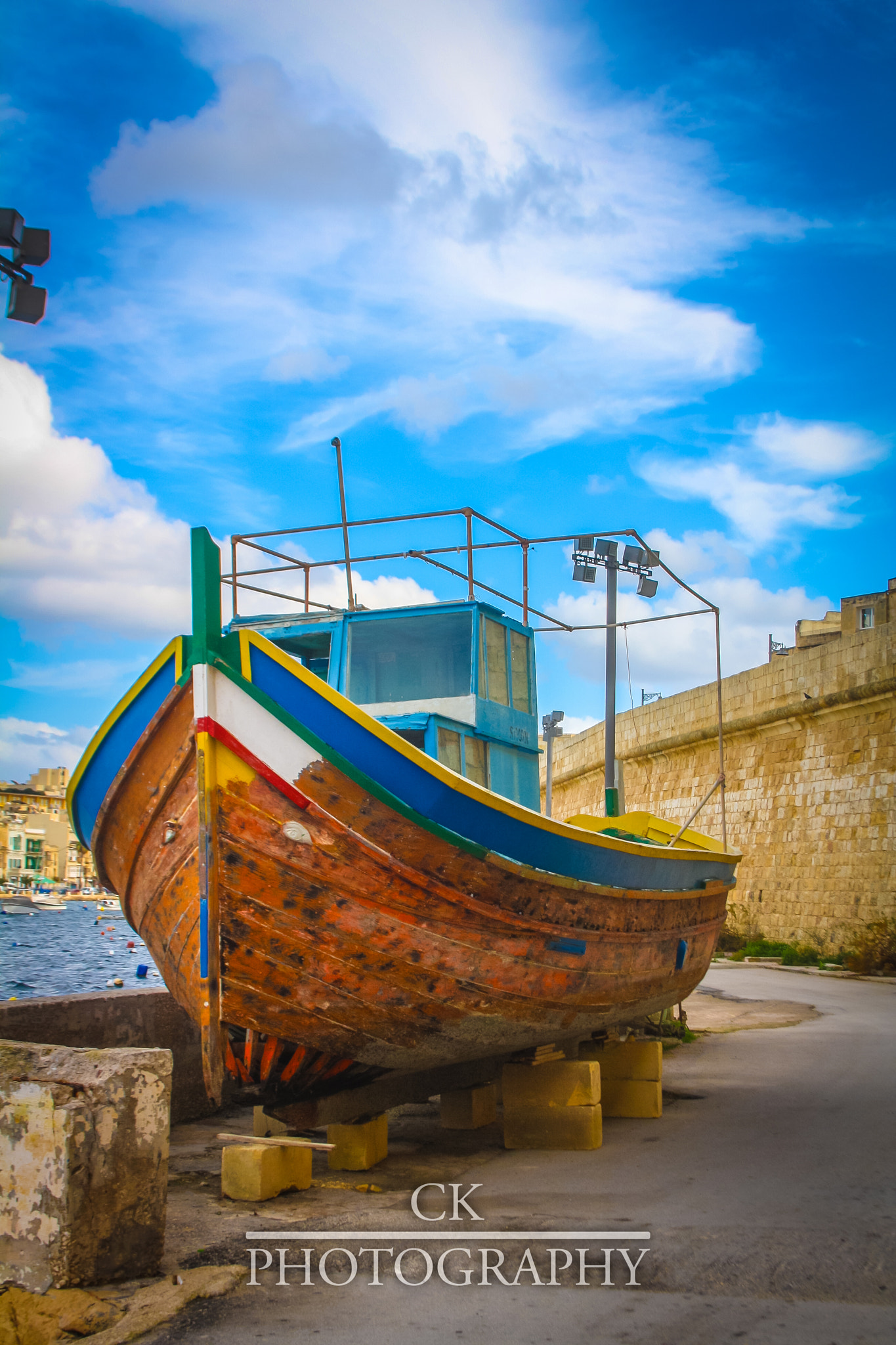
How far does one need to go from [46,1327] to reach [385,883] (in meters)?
1.86

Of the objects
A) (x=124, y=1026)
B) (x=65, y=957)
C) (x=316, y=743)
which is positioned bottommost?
(x=65, y=957)

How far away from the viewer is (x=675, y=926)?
6.27 m

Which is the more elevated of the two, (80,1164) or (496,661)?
(496,661)

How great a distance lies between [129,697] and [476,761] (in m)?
2.10

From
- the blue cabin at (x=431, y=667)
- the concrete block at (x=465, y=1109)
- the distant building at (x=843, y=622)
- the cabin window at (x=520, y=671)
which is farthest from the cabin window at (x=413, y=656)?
the distant building at (x=843, y=622)

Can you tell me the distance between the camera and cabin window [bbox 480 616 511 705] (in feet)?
19.4

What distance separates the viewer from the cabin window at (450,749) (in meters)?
5.48

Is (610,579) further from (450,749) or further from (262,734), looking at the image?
(262,734)

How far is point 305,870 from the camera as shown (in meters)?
3.94

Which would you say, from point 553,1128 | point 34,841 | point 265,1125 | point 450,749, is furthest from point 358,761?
point 34,841

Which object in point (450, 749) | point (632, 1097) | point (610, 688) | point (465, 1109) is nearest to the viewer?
point (465, 1109)

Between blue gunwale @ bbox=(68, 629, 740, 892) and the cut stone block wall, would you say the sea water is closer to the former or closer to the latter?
the cut stone block wall

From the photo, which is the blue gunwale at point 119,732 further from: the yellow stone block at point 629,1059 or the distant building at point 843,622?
the distant building at point 843,622

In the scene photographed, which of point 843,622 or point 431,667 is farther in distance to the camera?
point 843,622
